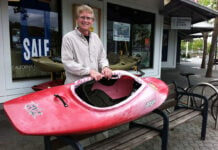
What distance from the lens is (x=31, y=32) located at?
4699 mm

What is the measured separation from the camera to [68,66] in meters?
2.23

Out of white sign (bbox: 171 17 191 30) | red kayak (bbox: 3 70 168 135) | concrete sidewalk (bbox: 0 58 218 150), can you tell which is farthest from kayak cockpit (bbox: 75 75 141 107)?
white sign (bbox: 171 17 191 30)

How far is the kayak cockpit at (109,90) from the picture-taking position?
2434 mm

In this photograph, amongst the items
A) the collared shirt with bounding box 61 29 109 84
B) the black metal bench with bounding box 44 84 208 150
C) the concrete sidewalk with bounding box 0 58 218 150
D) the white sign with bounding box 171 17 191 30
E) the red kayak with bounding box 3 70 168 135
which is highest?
the white sign with bounding box 171 17 191 30

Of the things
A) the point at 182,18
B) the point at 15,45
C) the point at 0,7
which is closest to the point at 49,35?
the point at 15,45

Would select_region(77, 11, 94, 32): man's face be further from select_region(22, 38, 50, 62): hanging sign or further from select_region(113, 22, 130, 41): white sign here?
select_region(113, 22, 130, 41): white sign

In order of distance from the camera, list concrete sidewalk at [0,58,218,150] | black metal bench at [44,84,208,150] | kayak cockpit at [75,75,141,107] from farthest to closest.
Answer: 1. concrete sidewalk at [0,58,218,150]
2. kayak cockpit at [75,75,141,107]
3. black metal bench at [44,84,208,150]

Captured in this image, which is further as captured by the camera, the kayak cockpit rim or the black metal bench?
the black metal bench

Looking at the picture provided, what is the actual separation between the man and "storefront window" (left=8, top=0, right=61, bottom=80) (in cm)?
269

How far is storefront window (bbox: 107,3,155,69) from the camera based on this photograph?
6.51 metres

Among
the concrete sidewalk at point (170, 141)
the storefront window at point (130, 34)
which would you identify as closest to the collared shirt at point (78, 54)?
Answer: the concrete sidewalk at point (170, 141)

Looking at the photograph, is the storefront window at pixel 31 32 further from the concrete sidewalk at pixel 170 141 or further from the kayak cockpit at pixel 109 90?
the kayak cockpit at pixel 109 90

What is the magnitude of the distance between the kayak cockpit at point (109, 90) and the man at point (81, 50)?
0.19 meters

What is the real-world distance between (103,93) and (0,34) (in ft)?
9.40
